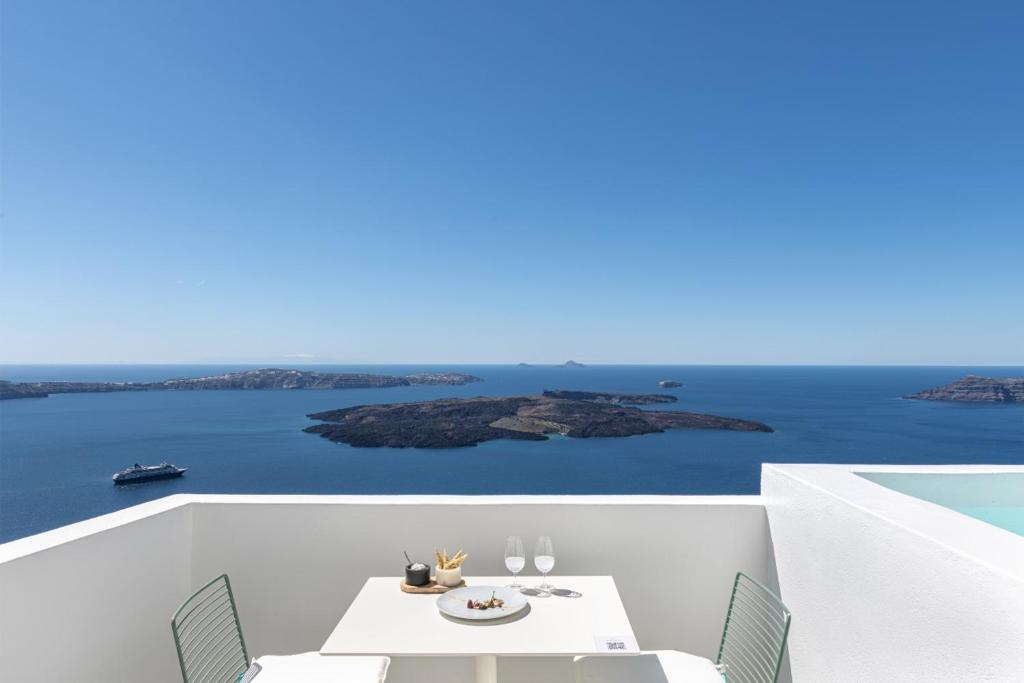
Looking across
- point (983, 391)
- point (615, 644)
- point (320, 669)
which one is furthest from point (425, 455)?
point (983, 391)

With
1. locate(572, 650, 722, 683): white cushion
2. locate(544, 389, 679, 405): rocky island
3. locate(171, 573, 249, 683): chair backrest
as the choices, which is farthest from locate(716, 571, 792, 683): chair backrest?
locate(544, 389, 679, 405): rocky island

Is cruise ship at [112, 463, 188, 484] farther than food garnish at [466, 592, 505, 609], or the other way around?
cruise ship at [112, 463, 188, 484]

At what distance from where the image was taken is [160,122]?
13430 millimetres

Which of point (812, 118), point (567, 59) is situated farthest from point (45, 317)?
point (812, 118)

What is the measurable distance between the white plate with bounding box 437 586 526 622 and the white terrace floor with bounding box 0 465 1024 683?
399mm

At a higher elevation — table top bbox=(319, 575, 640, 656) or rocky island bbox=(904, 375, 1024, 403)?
table top bbox=(319, 575, 640, 656)

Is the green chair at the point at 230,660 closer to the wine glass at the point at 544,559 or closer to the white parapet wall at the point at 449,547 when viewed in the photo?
the white parapet wall at the point at 449,547

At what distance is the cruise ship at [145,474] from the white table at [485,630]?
36.1 m

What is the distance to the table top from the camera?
4.00 feet

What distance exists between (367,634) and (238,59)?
9862 mm

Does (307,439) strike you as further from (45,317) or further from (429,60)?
(429,60)

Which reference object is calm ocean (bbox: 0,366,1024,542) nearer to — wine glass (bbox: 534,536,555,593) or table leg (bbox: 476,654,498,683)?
wine glass (bbox: 534,536,555,593)

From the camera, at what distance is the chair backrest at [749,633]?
1762 millimetres

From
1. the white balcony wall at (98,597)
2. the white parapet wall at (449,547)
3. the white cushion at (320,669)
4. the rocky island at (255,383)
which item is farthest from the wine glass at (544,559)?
the rocky island at (255,383)
